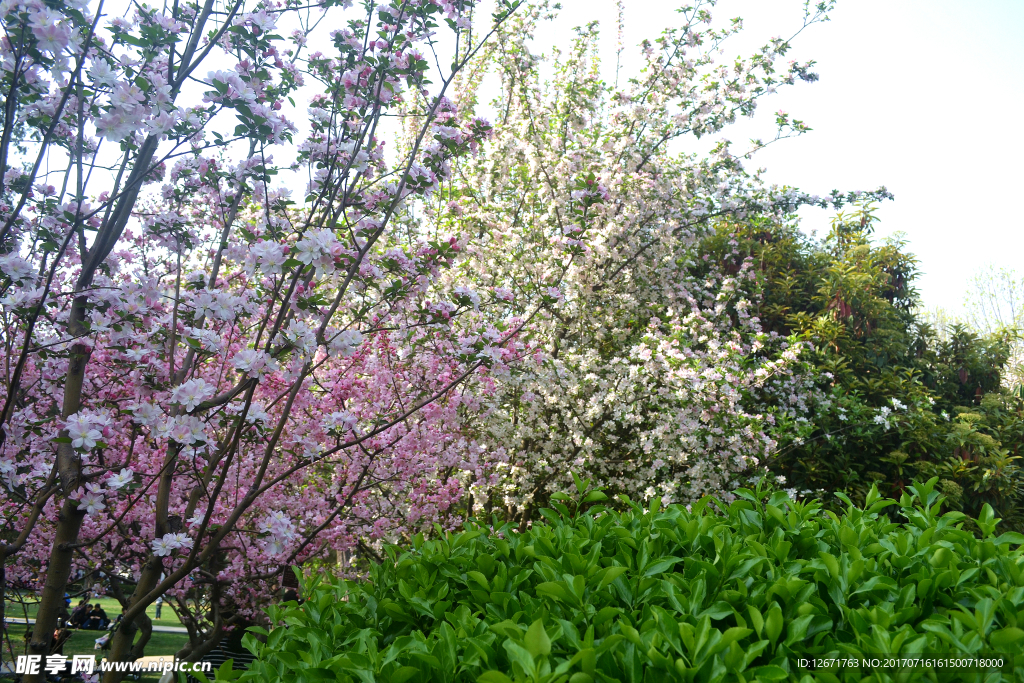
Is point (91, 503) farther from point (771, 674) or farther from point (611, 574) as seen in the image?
point (771, 674)

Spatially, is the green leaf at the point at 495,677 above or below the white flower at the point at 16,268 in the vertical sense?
below

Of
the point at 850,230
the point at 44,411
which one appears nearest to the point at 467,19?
the point at 44,411

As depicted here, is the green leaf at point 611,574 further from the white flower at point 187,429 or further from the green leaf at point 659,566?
the white flower at point 187,429

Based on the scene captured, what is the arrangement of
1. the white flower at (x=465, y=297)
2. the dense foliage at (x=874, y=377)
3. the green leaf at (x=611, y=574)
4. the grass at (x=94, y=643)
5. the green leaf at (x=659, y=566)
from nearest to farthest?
the green leaf at (x=611, y=574)
the green leaf at (x=659, y=566)
the white flower at (x=465, y=297)
the dense foliage at (x=874, y=377)
the grass at (x=94, y=643)

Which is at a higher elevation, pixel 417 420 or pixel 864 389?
pixel 864 389

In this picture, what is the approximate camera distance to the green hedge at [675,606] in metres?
1.64

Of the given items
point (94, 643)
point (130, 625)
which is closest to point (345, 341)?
point (130, 625)

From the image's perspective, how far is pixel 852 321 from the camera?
870 centimetres

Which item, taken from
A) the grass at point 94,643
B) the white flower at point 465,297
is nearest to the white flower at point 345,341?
the white flower at point 465,297

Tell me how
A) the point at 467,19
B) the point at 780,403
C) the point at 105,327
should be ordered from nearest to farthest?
the point at 105,327 → the point at 467,19 → the point at 780,403

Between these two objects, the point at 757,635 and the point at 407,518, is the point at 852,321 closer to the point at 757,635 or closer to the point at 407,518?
the point at 407,518

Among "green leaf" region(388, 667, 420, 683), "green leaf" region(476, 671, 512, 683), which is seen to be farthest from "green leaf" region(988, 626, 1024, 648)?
"green leaf" region(388, 667, 420, 683)

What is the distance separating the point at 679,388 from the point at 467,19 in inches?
160

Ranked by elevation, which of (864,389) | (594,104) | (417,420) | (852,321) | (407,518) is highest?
(594,104)
